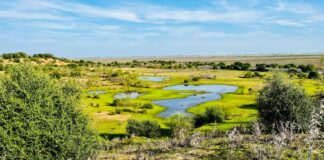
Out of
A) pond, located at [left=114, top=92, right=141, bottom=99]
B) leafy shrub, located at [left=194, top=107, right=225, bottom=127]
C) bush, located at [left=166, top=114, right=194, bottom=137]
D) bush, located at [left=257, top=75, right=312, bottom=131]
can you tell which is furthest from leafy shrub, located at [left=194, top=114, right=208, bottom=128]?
pond, located at [left=114, top=92, right=141, bottom=99]

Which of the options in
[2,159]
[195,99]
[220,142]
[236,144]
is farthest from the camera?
[195,99]

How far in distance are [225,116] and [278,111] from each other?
1967cm

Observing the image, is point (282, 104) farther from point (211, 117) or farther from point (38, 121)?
point (38, 121)

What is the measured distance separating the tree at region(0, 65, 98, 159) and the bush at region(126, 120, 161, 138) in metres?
20.3

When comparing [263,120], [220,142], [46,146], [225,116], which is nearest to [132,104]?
[225,116]

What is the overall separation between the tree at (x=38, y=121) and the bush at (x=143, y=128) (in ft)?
66.8

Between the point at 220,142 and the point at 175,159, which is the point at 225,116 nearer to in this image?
the point at 220,142

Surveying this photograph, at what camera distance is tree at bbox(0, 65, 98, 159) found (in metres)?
15.6

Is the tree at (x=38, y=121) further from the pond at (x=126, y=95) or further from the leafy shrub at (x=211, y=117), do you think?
the pond at (x=126, y=95)

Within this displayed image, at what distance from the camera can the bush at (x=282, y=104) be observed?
2874cm

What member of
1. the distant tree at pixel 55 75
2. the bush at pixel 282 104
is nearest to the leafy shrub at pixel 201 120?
the bush at pixel 282 104

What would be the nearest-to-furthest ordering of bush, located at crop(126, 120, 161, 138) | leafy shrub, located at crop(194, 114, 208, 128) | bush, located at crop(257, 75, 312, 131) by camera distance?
1. bush, located at crop(257, 75, 312, 131)
2. bush, located at crop(126, 120, 161, 138)
3. leafy shrub, located at crop(194, 114, 208, 128)

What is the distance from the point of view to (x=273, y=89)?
2991 cm

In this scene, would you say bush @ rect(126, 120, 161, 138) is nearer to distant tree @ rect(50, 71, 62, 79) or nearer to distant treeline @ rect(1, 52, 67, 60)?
distant tree @ rect(50, 71, 62, 79)
